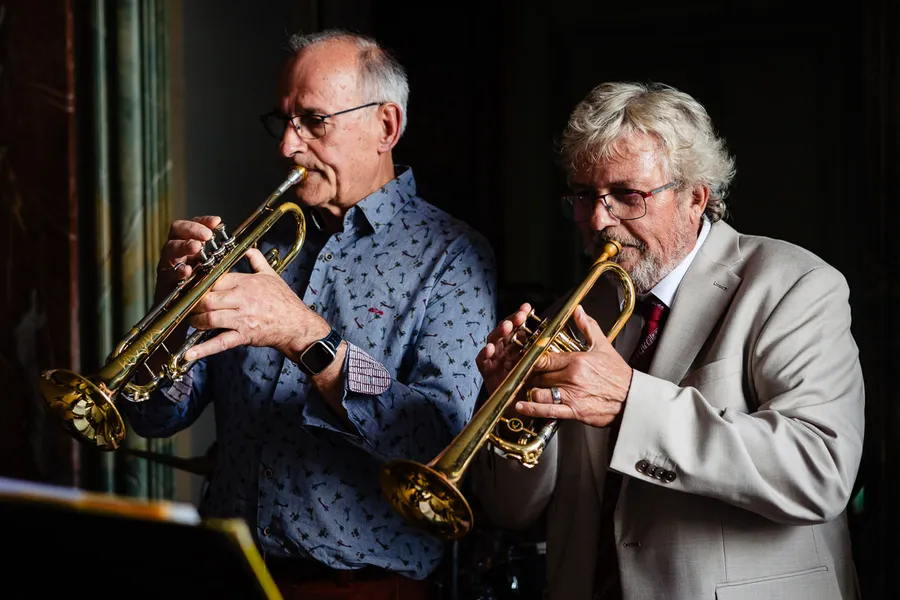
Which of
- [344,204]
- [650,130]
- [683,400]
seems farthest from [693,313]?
[344,204]

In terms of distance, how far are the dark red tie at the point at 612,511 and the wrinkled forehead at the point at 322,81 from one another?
0.80m

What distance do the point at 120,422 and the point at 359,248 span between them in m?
0.61

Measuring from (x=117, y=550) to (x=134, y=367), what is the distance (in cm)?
79

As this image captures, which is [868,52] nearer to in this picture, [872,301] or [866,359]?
[872,301]

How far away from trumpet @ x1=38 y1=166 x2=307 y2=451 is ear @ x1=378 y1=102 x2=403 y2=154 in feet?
1.20

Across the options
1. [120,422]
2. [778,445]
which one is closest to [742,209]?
[778,445]

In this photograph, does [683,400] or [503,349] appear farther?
[503,349]

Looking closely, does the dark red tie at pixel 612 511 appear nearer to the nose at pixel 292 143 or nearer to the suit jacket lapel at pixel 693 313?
the suit jacket lapel at pixel 693 313

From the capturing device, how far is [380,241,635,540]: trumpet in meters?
1.48

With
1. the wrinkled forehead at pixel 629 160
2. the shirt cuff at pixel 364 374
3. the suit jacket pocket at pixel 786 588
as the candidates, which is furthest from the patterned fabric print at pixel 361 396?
the suit jacket pocket at pixel 786 588

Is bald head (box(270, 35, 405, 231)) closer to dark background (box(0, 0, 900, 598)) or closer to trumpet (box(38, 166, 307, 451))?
trumpet (box(38, 166, 307, 451))

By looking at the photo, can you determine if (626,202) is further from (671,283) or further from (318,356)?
(318,356)

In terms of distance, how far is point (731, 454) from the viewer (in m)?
1.56

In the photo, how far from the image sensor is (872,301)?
7.95ft
